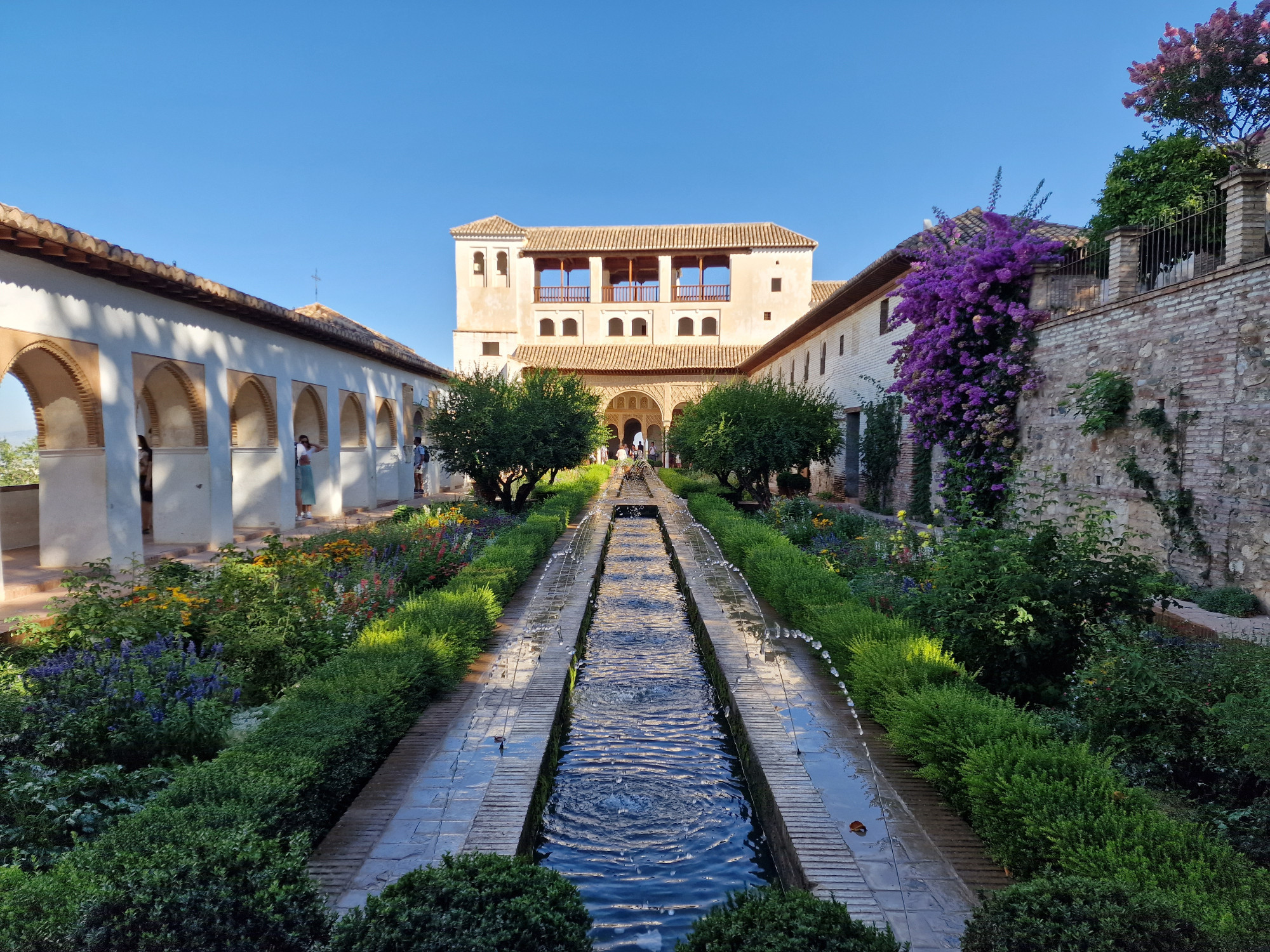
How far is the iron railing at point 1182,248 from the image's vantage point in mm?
7887

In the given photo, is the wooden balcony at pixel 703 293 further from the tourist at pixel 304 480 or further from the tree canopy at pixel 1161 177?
the tree canopy at pixel 1161 177

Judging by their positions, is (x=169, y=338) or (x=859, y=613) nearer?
(x=859, y=613)

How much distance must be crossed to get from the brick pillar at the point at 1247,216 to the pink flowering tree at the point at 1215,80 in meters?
3.75

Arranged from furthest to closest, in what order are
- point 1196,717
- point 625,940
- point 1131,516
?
point 1131,516 → point 1196,717 → point 625,940

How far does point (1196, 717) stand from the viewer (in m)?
3.60

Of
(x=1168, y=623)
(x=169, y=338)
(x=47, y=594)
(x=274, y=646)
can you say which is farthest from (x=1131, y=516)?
(x=169, y=338)

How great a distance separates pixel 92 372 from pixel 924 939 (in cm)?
940

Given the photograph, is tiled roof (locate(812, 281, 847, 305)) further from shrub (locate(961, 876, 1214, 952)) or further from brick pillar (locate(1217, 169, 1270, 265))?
shrub (locate(961, 876, 1214, 952))

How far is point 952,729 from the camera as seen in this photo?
373 cm

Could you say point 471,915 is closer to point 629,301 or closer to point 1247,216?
point 1247,216

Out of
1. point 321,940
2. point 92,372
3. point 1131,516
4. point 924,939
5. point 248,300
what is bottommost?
point 924,939

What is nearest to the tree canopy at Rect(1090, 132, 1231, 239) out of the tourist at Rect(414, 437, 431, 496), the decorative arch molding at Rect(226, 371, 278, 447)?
the decorative arch molding at Rect(226, 371, 278, 447)

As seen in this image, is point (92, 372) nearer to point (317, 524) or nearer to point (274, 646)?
point (274, 646)

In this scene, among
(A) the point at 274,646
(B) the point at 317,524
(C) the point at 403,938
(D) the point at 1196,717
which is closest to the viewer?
(C) the point at 403,938
